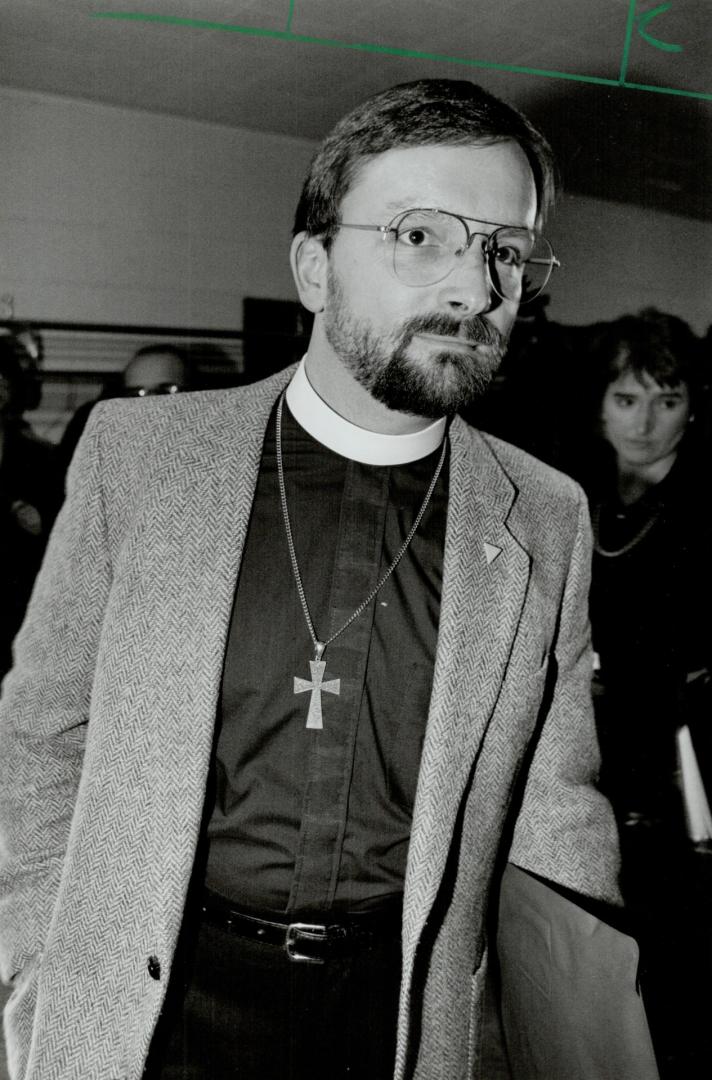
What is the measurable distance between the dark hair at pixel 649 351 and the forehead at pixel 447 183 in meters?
1.39

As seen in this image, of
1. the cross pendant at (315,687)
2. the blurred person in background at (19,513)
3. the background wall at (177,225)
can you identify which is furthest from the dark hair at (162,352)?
the cross pendant at (315,687)

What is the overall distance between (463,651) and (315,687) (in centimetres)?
21

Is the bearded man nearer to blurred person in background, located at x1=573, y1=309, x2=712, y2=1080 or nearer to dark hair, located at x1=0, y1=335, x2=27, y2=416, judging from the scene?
blurred person in background, located at x1=573, y1=309, x2=712, y2=1080

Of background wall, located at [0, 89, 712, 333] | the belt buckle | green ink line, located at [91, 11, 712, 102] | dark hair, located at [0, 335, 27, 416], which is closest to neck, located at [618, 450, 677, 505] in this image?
background wall, located at [0, 89, 712, 333]

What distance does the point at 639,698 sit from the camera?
2305 millimetres

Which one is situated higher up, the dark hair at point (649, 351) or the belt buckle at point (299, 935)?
the dark hair at point (649, 351)

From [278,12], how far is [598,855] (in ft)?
5.60

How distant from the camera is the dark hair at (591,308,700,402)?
2.46 meters

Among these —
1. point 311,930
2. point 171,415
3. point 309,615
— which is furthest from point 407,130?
point 311,930

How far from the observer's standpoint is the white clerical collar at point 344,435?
4.23ft

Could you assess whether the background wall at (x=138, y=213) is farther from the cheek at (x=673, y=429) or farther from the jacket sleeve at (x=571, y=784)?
the jacket sleeve at (x=571, y=784)

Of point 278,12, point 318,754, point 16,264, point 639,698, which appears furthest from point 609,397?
point 16,264

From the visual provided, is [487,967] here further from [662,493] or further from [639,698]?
[662,493]

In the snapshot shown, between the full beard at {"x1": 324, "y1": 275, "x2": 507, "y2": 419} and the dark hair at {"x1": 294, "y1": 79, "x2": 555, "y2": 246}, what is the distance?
145mm
